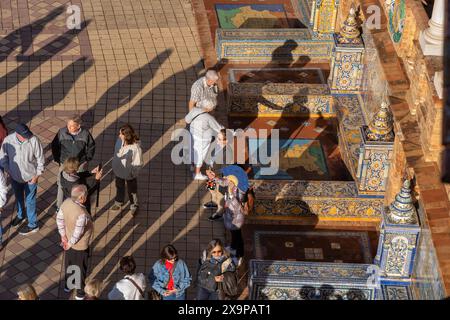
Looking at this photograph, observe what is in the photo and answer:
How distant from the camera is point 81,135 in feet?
47.6

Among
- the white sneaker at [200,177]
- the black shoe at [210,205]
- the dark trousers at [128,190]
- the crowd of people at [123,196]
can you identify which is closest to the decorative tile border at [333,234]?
the crowd of people at [123,196]

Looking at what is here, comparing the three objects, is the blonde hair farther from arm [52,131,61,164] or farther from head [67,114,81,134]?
arm [52,131,61,164]

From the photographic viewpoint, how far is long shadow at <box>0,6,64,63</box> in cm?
2003

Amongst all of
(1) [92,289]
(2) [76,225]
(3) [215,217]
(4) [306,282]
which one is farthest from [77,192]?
(3) [215,217]

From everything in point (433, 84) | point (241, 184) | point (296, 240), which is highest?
point (433, 84)

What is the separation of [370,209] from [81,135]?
179 inches

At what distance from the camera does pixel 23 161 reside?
14.1 m

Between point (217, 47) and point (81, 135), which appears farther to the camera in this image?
point (217, 47)

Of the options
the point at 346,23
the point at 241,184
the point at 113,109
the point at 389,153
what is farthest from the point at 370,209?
the point at 113,109

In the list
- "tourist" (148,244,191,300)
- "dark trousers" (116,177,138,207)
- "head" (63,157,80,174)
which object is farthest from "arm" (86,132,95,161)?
"tourist" (148,244,191,300)

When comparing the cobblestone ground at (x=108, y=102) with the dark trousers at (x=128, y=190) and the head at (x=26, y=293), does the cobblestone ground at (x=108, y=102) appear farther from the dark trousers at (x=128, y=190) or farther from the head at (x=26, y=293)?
the head at (x=26, y=293)

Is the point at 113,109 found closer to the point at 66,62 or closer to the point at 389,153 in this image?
the point at 66,62
